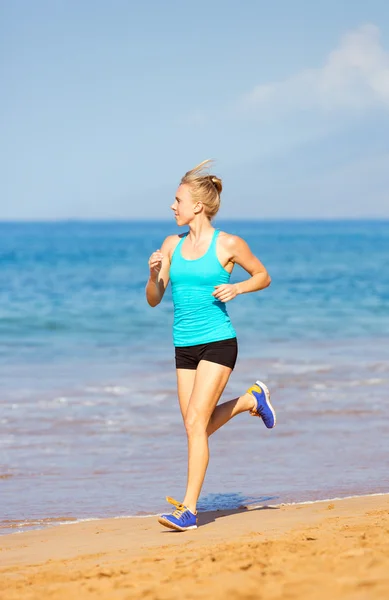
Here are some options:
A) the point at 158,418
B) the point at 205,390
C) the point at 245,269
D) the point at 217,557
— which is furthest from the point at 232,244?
the point at 158,418

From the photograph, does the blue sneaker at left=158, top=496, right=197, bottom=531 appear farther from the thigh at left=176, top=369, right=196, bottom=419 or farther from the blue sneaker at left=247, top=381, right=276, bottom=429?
the blue sneaker at left=247, top=381, right=276, bottom=429

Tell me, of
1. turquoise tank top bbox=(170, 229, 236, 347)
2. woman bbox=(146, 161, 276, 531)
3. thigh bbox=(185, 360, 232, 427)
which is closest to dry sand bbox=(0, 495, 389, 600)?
woman bbox=(146, 161, 276, 531)

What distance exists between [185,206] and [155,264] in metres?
0.38

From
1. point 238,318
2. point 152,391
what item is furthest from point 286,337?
point 152,391

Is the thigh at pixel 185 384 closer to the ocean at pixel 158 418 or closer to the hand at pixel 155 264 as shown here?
the hand at pixel 155 264

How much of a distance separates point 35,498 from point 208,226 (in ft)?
8.21

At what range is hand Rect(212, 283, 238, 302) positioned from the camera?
527 cm

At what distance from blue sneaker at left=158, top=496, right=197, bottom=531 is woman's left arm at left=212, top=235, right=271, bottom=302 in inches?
47.4

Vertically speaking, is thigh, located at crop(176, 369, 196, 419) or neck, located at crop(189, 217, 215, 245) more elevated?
neck, located at crop(189, 217, 215, 245)

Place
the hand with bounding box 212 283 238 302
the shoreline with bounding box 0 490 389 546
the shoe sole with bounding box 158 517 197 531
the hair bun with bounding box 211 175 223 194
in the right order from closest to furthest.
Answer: the hand with bounding box 212 283 238 302 → the shoe sole with bounding box 158 517 197 531 → the hair bun with bounding box 211 175 223 194 → the shoreline with bounding box 0 490 389 546

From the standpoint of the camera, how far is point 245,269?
5.28 m

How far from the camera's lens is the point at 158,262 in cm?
563

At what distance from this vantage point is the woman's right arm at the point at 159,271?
5.63 m

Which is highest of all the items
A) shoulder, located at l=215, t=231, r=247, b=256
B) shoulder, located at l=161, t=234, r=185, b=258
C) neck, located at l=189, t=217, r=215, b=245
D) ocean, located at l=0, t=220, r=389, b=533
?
neck, located at l=189, t=217, r=215, b=245
